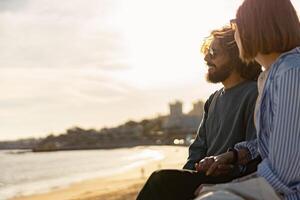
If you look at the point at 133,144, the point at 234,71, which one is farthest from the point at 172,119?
the point at 234,71

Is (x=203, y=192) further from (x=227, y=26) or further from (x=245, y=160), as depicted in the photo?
(x=227, y=26)

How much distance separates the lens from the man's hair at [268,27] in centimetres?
198

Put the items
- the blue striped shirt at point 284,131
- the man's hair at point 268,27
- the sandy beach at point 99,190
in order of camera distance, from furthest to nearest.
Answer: the sandy beach at point 99,190 → the man's hair at point 268,27 → the blue striped shirt at point 284,131

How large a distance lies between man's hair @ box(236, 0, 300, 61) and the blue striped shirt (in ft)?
0.33

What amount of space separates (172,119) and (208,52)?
395ft

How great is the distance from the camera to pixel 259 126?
198 cm

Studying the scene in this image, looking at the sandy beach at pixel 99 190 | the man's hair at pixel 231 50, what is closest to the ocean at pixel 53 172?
the sandy beach at pixel 99 190

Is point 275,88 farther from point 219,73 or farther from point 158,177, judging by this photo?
point 219,73

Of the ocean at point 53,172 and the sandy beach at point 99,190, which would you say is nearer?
the sandy beach at point 99,190

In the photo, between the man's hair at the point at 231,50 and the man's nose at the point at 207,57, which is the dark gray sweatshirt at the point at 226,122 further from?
the man's nose at the point at 207,57

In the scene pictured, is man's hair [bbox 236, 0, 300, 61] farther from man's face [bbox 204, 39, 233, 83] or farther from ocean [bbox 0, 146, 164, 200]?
ocean [bbox 0, 146, 164, 200]

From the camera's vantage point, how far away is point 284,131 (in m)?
1.84

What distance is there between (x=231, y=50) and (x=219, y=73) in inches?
5.0

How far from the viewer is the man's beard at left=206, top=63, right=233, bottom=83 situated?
295cm
